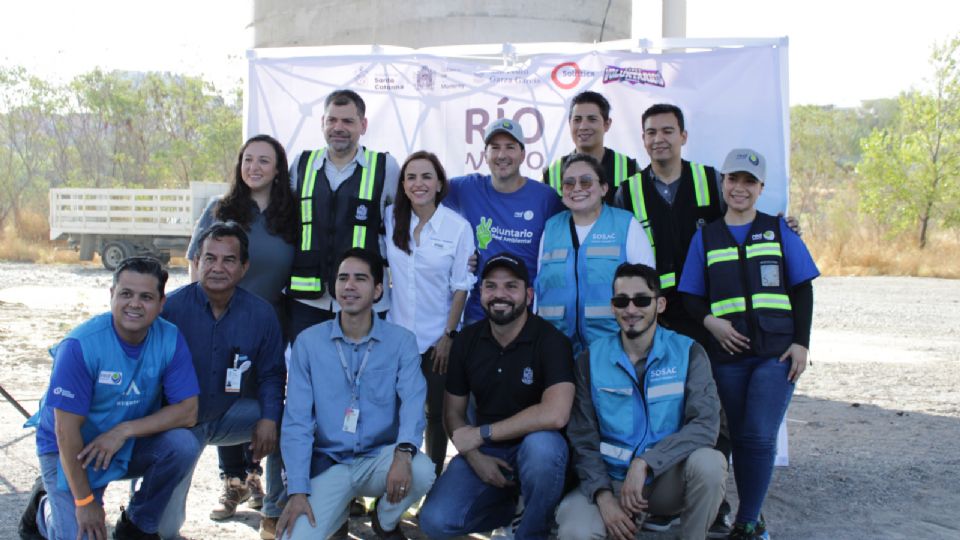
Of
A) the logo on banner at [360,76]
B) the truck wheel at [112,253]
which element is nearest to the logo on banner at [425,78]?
the logo on banner at [360,76]

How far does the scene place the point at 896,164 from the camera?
26.4 m

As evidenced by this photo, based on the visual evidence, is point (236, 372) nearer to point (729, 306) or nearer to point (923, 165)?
point (729, 306)

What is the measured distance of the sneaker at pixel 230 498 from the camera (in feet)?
16.3

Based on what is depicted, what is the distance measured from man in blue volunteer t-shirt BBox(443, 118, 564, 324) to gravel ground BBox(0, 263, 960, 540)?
5.23ft

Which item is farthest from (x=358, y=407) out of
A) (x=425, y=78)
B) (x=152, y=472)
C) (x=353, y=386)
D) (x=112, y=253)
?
(x=112, y=253)

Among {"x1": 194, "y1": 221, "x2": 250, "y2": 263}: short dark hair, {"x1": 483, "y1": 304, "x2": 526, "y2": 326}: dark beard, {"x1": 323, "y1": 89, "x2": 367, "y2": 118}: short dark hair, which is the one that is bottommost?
{"x1": 483, "y1": 304, "x2": 526, "y2": 326}: dark beard

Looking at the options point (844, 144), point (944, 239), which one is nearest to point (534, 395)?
point (944, 239)

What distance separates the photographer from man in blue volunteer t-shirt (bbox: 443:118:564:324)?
485cm

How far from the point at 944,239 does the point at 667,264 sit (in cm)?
2446

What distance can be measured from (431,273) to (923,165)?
25.5 metres

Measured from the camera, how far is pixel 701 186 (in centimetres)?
496

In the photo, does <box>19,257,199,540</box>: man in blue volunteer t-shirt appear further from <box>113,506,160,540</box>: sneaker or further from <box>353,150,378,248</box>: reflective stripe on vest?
<box>353,150,378,248</box>: reflective stripe on vest

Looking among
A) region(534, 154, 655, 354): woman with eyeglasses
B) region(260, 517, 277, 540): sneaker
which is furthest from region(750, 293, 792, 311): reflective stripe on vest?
region(260, 517, 277, 540): sneaker

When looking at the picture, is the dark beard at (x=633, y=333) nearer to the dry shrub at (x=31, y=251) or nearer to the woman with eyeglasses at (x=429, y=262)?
the woman with eyeglasses at (x=429, y=262)
